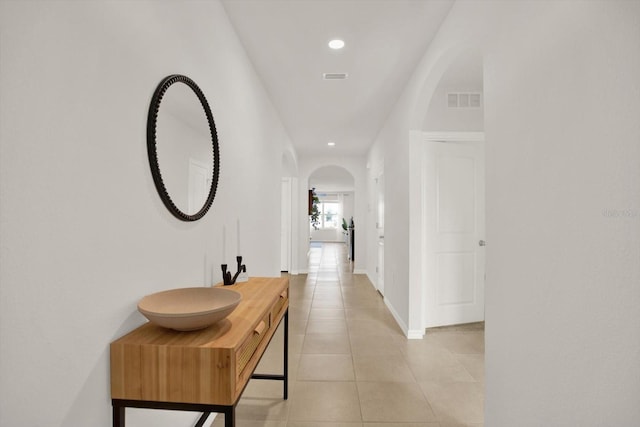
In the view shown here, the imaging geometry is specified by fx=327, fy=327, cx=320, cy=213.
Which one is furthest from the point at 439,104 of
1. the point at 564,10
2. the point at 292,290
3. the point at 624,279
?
the point at 292,290

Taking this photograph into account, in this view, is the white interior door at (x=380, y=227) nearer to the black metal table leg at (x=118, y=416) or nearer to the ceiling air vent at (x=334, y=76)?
the ceiling air vent at (x=334, y=76)

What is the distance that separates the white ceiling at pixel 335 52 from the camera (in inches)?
89.0

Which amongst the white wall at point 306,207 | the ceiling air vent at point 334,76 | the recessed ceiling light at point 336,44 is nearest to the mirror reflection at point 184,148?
the recessed ceiling light at point 336,44

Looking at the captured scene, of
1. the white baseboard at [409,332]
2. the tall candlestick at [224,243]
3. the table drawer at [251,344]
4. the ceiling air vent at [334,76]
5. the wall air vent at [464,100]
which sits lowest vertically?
the white baseboard at [409,332]

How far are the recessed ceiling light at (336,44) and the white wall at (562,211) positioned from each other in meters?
1.09

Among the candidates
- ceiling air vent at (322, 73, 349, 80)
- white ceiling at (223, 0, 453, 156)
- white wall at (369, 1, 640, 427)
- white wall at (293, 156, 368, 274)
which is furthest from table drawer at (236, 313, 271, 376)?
white wall at (293, 156, 368, 274)

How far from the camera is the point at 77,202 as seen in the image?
3.19ft

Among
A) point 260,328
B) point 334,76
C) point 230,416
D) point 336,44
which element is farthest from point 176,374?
point 334,76

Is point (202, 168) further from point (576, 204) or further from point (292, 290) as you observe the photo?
point (292, 290)

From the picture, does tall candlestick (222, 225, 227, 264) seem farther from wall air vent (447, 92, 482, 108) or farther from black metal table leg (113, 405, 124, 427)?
wall air vent (447, 92, 482, 108)

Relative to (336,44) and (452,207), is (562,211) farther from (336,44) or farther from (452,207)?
(452,207)

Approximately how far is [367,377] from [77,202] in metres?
2.36

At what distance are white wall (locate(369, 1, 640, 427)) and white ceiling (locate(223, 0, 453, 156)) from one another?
0.70 m

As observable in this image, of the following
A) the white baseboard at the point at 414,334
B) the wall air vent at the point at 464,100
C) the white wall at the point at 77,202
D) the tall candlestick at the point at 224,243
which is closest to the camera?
the white wall at the point at 77,202
